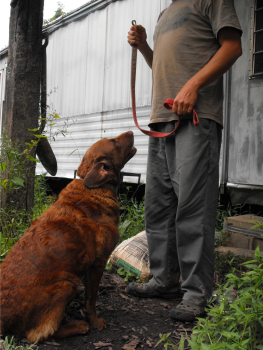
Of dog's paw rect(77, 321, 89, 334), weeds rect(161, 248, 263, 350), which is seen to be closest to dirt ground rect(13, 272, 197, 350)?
dog's paw rect(77, 321, 89, 334)

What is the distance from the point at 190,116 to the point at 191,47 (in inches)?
20.2

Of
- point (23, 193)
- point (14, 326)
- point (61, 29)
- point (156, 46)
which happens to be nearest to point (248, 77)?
point (156, 46)

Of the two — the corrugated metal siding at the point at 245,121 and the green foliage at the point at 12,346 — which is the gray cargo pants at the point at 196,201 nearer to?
the green foliage at the point at 12,346

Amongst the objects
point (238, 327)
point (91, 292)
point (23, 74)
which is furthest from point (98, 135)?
point (238, 327)

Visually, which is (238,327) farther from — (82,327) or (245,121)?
(245,121)

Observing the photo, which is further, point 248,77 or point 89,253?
point 248,77

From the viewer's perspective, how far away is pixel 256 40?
13.3 ft

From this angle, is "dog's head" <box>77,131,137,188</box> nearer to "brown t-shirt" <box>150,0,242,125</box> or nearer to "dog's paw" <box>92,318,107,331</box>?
"brown t-shirt" <box>150,0,242,125</box>

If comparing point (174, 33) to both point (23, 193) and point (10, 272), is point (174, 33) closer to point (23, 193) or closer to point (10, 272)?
point (10, 272)

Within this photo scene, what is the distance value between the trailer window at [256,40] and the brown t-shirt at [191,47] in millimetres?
1979

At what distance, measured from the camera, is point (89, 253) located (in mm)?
2025

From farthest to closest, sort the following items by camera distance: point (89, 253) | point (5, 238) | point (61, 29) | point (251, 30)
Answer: point (61, 29)
point (251, 30)
point (5, 238)
point (89, 253)

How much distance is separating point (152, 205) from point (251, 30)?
2.89 metres

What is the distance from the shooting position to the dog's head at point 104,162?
2293 mm
